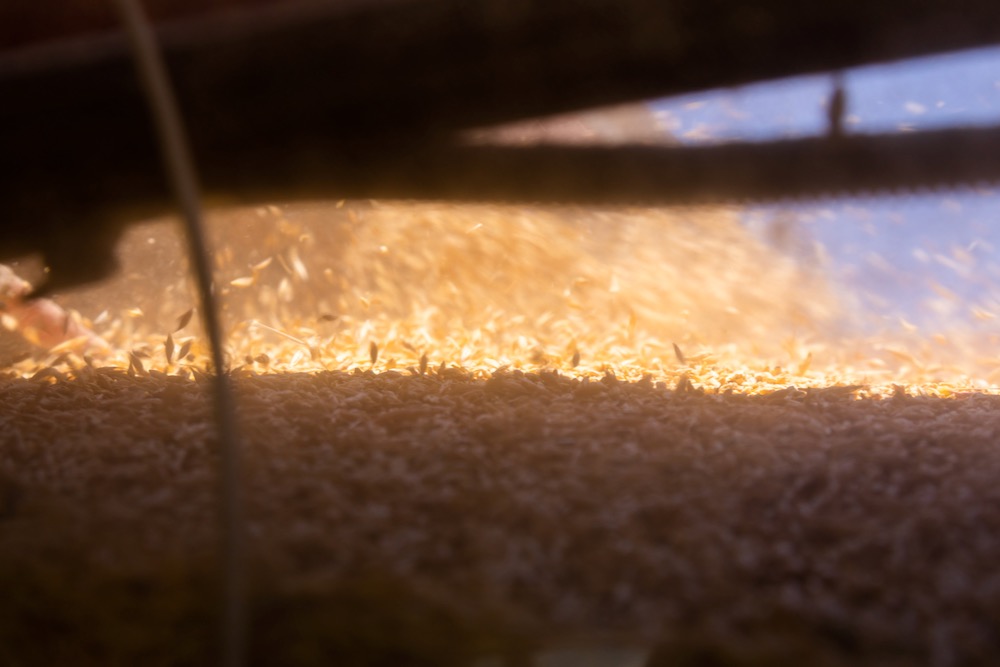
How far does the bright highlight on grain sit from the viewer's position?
1612mm

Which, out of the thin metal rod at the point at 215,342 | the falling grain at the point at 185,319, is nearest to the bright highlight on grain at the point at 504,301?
the falling grain at the point at 185,319

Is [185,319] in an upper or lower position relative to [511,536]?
upper

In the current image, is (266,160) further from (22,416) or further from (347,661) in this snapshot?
(347,661)

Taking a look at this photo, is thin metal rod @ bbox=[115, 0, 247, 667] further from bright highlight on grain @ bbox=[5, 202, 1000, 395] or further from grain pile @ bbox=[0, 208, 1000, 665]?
bright highlight on grain @ bbox=[5, 202, 1000, 395]

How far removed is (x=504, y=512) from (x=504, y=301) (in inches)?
43.9

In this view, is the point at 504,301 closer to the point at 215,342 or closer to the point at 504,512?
the point at 504,512

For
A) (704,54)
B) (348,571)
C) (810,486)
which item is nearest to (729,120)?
(704,54)

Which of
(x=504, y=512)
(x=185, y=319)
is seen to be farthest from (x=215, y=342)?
(x=185, y=319)

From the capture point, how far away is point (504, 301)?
1900 mm

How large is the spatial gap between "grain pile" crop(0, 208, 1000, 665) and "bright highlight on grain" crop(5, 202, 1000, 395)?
103 mm

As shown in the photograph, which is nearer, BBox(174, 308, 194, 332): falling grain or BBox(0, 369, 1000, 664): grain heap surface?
BBox(0, 369, 1000, 664): grain heap surface

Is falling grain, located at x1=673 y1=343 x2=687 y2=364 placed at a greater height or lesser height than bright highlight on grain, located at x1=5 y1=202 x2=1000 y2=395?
lesser

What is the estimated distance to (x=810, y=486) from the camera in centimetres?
90

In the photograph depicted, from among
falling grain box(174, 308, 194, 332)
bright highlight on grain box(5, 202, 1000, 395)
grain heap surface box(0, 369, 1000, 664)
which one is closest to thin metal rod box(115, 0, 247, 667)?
grain heap surface box(0, 369, 1000, 664)
